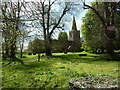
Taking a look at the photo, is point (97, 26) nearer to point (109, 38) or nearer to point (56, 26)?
point (109, 38)

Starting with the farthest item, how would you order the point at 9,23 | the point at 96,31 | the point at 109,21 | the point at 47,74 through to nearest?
the point at 96,31 → the point at 109,21 → the point at 47,74 → the point at 9,23

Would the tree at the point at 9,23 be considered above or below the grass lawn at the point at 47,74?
above

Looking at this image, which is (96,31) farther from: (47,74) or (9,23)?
(9,23)

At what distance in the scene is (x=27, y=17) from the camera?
448 cm

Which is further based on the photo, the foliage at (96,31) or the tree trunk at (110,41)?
the foliage at (96,31)

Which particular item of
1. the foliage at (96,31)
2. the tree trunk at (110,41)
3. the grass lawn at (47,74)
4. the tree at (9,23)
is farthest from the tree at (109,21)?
the tree at (9,23)

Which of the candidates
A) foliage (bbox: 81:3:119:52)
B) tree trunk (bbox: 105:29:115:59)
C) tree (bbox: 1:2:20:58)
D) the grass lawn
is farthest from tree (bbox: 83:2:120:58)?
tree (bbox: 1:2:20:58)

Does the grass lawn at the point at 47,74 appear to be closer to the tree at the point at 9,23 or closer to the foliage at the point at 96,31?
the tree at the point at 9,23

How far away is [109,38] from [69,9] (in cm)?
1188

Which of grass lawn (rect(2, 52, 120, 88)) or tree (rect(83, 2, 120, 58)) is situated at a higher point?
tree (rect(83, 2, 120, 58))

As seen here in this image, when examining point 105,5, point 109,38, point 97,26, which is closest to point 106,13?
point 105,5

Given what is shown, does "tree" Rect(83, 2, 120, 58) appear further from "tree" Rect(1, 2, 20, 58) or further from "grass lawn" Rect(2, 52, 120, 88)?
"tree" Rect(1, 2, 20, 58)

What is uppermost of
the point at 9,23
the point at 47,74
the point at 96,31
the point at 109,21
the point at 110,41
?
the point at 109,21

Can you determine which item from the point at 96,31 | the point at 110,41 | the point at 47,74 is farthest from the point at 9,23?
the point at 96,31
